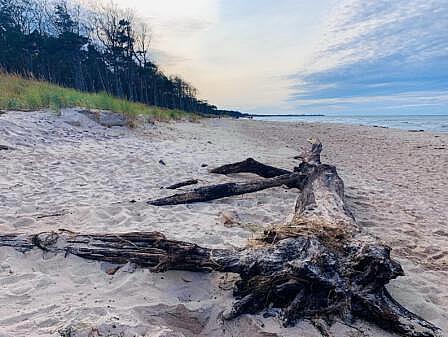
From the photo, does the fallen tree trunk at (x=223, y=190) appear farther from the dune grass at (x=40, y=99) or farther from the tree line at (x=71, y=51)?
the tree line at (x=71, y=51)

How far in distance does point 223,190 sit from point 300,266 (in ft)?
8.69

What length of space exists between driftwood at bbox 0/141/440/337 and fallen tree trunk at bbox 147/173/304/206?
1.58 meters

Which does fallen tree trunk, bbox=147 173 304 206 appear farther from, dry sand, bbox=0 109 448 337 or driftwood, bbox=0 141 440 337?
driftwood, bbox=0 141 440 337

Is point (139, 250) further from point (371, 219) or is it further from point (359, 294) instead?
point (371, 219)

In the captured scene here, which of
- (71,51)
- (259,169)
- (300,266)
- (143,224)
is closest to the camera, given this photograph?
(300,266)

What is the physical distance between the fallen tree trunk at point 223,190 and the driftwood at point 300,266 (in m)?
1.58

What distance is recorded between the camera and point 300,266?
2.16 m

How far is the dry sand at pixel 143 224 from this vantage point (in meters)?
2.14

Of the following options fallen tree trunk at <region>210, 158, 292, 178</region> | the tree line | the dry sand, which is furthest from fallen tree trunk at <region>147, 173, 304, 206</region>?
the tree line

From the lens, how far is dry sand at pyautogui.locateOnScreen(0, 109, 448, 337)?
214 cm

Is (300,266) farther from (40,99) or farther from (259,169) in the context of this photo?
(40,99)

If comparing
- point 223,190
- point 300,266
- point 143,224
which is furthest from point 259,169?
point 300,266

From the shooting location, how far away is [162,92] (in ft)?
164

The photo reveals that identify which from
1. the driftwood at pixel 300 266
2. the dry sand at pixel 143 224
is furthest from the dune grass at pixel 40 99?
the driftwood at pixel 300 266
